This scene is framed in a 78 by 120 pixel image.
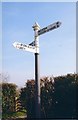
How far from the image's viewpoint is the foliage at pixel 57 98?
Answer: 8.77 meters

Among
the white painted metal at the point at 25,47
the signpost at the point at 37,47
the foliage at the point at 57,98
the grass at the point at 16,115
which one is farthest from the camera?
the grass at the point at 16,115

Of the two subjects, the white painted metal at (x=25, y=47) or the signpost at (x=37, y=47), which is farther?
the signpost at (x=37, y=47)

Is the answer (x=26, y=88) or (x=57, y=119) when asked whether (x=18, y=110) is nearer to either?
(x=26, y=88)

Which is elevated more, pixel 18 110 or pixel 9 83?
pixel 9 83

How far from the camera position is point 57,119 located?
28.6 ft

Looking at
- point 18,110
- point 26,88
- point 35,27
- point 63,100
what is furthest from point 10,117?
point 35,27

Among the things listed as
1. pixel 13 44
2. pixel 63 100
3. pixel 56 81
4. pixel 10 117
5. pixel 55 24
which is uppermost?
pixel 55 24

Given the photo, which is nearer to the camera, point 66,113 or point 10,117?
point 66,113

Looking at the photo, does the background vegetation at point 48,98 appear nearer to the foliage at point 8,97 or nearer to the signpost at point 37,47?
the foliage at point 8,97

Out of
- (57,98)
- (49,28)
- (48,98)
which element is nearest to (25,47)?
(49,28)

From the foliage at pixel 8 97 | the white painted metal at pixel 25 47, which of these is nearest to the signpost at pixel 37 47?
the white painted metal at pixel 25 47

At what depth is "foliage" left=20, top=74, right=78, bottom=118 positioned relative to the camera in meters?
8.77

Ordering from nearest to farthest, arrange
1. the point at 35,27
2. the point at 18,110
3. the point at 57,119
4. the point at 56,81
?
the point at 35,27
the point at 57,119
the point at 56,81
the point at 18,110

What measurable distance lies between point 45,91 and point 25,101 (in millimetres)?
964
